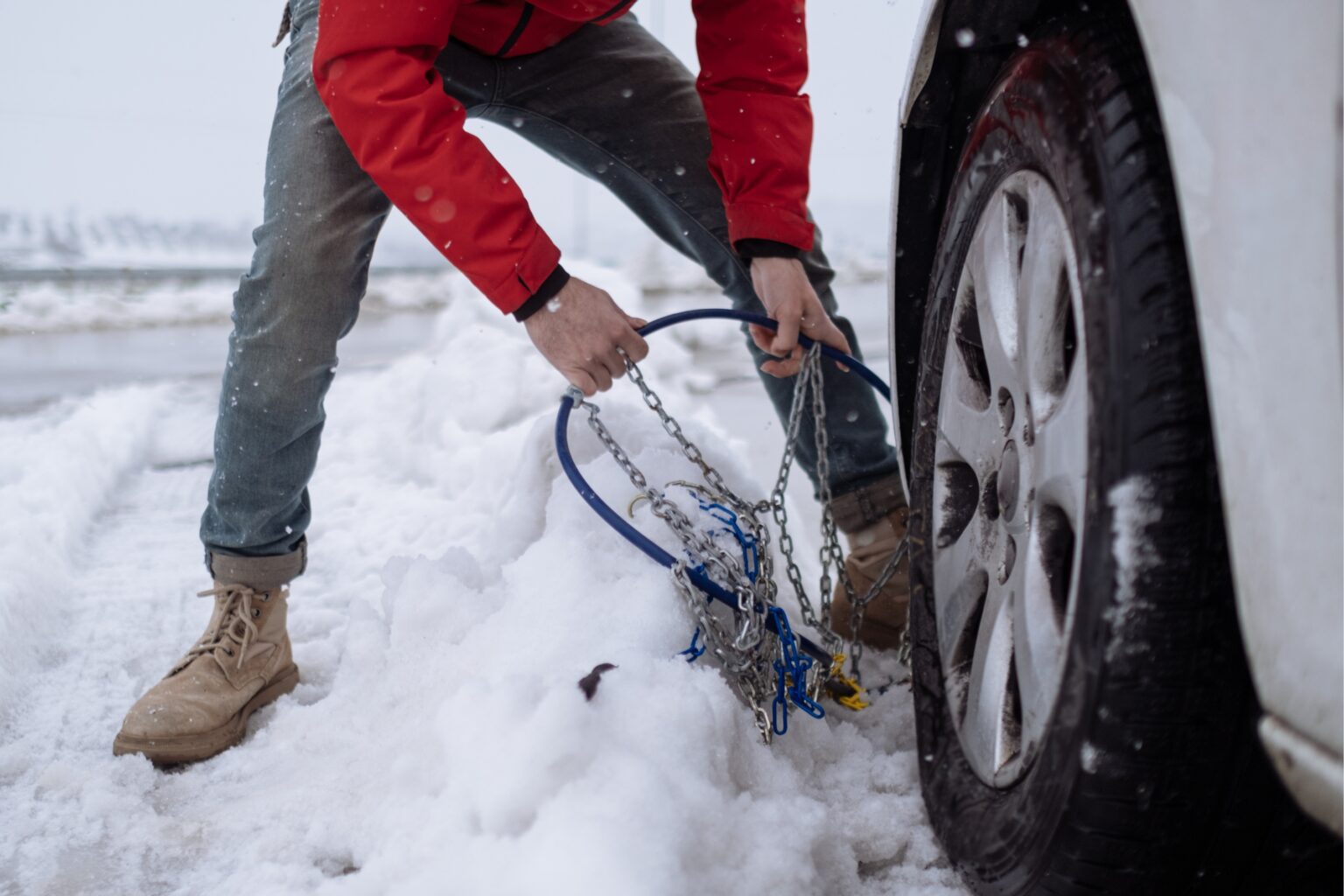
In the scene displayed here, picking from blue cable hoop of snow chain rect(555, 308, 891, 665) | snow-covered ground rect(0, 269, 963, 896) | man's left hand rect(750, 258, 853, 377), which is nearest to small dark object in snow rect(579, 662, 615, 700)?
snow-covered ground rect(0, 269, 963, 896)

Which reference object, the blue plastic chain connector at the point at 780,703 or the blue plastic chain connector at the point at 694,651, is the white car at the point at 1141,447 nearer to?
the blue plastic chain connector at the point at 780,703

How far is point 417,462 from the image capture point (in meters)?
3.78

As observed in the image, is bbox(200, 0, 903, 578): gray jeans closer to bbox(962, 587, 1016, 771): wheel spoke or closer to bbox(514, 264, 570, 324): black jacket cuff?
bbox(514, 264, 570, 324): black jacket cuff

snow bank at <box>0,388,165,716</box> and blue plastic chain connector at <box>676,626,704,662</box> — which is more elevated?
blue plastic chain connector at <box>676,626,704,662</box>

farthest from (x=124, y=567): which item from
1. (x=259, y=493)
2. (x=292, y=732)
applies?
(x=292, y=732)

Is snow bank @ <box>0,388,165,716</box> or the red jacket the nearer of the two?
the red jacket

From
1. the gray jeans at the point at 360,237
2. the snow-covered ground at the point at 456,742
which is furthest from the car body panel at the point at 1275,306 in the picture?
the gray jeans at the point at 360,237

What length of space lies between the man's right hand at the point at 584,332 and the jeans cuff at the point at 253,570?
0.79m

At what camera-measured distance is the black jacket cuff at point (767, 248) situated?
1.98 m

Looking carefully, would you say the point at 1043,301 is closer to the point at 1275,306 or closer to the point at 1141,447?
the point at 1141,447

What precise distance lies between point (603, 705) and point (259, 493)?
3.52 feet

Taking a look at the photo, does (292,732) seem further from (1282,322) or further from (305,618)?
(1282,322)

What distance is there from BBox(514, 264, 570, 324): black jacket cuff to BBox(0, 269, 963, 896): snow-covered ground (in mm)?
339

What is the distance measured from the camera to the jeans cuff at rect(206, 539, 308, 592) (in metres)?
2.01
